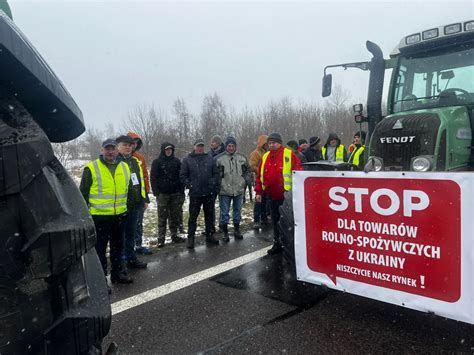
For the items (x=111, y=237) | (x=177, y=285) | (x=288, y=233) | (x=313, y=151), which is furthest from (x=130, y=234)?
(x=313, y=151)

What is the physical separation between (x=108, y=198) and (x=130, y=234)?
1.06 meters

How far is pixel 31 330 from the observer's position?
1321 mm

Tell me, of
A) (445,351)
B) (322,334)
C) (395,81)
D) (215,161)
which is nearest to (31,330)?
(322,334)

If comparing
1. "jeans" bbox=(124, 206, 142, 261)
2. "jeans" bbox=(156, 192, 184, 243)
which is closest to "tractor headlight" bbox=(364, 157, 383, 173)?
"jeans" bbox=(124, 206, 142, 261)

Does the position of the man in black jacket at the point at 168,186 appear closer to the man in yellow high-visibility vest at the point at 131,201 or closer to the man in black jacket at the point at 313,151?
the man in yellow high-visibility vest at the point at 131,201

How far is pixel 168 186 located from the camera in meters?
7.16

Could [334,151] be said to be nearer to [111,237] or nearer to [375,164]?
[375,164]

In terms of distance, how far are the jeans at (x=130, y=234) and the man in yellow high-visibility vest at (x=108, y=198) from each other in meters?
0.49

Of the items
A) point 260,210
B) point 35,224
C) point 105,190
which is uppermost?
point 35,224

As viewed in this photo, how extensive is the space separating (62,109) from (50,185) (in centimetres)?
32

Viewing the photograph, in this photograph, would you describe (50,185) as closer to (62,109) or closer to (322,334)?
(62,109)

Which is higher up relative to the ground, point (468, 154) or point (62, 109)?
point (62, 109)

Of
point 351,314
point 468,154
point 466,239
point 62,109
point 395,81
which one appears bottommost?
point 351,314

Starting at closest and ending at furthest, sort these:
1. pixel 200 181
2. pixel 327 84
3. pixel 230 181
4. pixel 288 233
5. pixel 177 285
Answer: pixel 288 233 → pixel 177 285 → pixel 327 84 → pixel 200 181 → pixel 230 181
